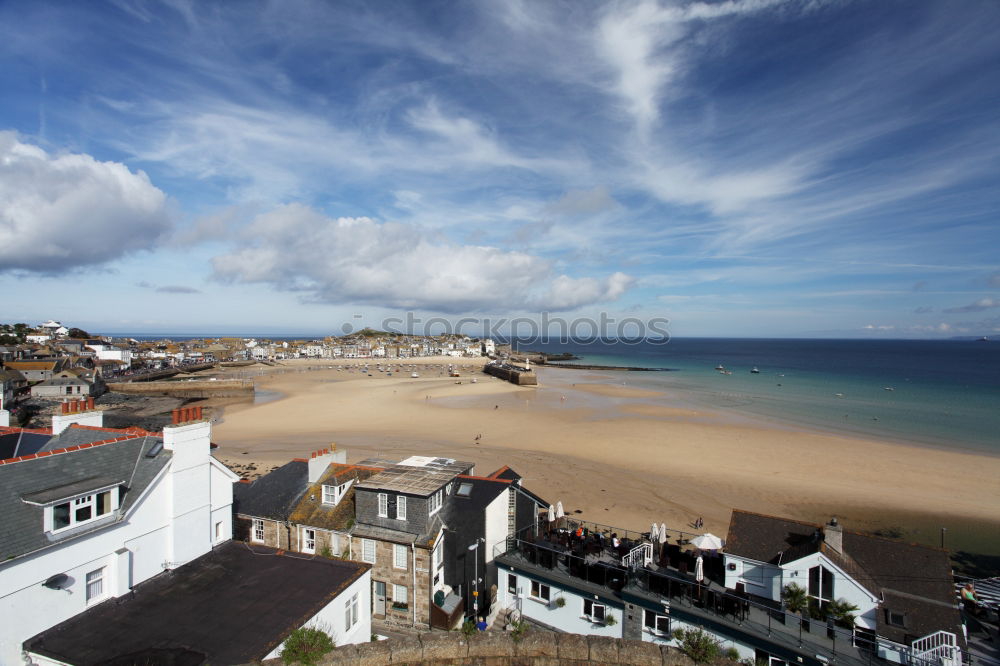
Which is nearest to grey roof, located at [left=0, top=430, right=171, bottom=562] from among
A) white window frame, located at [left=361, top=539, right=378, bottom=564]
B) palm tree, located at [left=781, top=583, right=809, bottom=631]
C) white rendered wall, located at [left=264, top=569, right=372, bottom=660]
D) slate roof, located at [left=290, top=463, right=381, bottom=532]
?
white rendered wall, located at [left=264, top=569, right=372, bottom=660]

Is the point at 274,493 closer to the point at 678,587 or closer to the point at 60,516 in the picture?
the point at 60,516

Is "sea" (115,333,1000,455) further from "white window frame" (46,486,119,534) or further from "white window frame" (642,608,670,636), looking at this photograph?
"white window frame" (46,486,119,534)

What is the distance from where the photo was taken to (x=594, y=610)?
38.7 feet

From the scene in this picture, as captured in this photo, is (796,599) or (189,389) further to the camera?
(189,389)

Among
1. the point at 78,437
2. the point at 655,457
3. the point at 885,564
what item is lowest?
the point at 655,457

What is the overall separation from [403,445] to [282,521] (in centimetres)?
2027

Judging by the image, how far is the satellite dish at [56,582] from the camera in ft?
26.6

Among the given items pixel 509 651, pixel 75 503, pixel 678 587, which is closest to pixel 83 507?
pixel 75 503

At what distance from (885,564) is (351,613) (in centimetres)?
1239

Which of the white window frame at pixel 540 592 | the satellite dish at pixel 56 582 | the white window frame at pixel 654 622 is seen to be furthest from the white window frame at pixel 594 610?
the satellite dish at pixel 56 582

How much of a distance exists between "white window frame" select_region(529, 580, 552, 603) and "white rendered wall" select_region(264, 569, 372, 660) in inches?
172

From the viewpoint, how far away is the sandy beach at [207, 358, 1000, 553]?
2323 cm

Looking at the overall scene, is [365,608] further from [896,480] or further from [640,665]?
[896,480]

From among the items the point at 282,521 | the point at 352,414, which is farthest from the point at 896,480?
the point at 352,414
